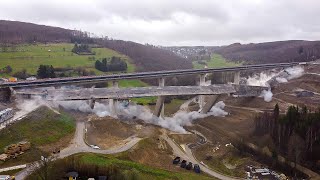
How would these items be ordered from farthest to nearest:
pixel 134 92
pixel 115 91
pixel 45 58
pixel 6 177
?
1. pixel 45 58
2. pixel 134 92
3. pixel 115 91
4. pixel 6 177

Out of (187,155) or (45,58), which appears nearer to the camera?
(187,155)

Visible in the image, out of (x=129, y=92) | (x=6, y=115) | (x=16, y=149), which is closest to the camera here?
(x=16, y=149)

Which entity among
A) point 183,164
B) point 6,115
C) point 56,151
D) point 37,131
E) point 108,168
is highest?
point 6,115

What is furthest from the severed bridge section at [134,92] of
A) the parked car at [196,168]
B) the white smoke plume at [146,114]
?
the parked car at [196,168]

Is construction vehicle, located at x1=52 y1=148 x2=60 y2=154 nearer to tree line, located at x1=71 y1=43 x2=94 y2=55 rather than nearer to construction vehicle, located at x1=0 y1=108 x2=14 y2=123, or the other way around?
construction vehicle, located at x1=0 y1=108 x2=14 y2=123

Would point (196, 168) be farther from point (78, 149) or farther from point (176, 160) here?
point (78, 149)

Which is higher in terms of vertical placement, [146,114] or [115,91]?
[115,91]

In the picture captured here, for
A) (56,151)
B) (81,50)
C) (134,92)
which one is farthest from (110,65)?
(56,151)
